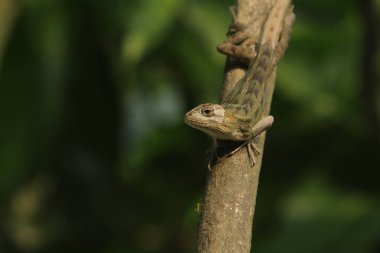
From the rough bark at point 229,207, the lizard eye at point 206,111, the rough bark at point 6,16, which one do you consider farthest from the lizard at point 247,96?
the rough bark at point 6,16

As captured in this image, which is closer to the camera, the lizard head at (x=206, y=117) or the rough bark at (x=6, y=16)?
the lizard head at (x=206, y=117)

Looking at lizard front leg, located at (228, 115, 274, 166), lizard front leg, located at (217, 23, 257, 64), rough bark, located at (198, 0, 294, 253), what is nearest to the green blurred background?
lizard front leg, located at (217, 23, 257, 64)

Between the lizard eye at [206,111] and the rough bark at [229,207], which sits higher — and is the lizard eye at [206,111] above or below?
above

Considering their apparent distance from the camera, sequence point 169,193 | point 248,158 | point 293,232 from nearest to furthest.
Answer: point 248,158 < point 293,232 < point 169,193

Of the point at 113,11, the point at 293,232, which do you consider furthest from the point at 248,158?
the point at 113,11

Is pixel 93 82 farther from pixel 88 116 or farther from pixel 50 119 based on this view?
pixel 50 119

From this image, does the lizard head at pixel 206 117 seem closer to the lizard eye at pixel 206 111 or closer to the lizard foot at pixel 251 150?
the lizard eye at pixel 206 111

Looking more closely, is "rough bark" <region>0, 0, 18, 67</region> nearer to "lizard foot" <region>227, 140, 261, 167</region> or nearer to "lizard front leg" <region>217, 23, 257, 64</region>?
"lizard front leg" <region>217, 23, 257, 64</region>
